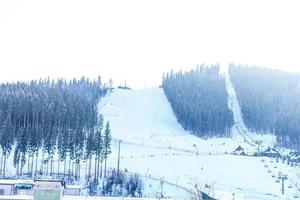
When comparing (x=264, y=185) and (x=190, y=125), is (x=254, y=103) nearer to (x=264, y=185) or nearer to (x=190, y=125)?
(x=190, y=125)

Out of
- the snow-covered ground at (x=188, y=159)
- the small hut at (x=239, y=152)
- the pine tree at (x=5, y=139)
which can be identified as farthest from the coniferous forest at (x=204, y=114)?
the pine tree at (x=5, y=139)

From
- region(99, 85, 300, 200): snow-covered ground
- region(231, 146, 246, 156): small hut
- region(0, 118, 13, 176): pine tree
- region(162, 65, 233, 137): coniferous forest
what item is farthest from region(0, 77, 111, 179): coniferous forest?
region(162, 65, 233, 137): coniferous forest

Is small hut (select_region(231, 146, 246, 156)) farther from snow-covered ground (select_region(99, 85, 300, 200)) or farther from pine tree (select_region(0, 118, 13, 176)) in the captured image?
pine tree (select_region(0, 118, 13, 176))

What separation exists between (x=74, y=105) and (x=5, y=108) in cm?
2028

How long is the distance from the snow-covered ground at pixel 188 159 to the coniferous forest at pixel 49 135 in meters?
6.69

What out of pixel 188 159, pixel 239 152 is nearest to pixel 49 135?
pixel 188 159

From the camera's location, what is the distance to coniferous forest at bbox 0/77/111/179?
10388 cm

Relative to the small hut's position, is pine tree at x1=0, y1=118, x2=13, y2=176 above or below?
above

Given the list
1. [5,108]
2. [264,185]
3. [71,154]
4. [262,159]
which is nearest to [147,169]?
[71,154]

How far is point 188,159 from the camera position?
12069cm

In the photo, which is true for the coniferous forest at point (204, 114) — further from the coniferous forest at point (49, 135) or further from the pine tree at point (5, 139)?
the pine tree at point (5, 139)

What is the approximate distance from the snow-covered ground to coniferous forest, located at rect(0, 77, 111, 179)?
21.9ft

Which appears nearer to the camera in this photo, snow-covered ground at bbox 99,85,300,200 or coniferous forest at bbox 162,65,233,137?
snow-covered ground at bbox 99,85,300,200

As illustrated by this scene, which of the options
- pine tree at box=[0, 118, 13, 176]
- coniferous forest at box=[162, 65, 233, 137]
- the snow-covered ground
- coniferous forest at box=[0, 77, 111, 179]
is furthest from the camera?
coniferous forest at box=[162, 65, 233, 137]
